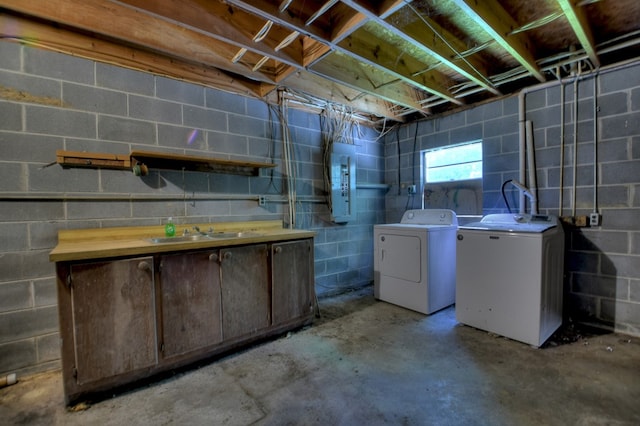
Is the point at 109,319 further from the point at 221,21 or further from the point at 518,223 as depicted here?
the point at 518,223

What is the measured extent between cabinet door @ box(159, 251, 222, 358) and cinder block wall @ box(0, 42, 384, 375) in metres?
0.65

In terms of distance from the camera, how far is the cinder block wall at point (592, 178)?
7.68 ft

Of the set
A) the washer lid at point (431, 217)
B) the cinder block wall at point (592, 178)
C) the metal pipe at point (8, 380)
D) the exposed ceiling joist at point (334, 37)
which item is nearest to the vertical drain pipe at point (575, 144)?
the cinder block wall at point (592, 178)

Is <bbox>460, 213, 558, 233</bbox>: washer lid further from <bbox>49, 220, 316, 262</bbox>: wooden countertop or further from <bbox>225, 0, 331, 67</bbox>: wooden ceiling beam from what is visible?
<bbox>225, 0, 331, 67</bbox>: wooden ceiling beam

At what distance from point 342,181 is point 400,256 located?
109 cm

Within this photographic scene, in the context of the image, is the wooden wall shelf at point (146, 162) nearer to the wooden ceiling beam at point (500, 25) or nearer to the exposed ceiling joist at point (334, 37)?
the exposed ceiling joist at point (334, 37)

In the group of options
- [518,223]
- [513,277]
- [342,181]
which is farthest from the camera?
[342,181]

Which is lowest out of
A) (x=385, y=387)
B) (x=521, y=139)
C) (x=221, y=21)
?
(x=385, y=387)

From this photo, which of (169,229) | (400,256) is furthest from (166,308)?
(400,256)

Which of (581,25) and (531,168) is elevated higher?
(581,25)

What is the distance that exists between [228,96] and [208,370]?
7.54ft

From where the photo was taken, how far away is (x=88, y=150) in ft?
6.85

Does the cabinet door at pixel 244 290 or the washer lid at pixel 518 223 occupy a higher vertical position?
the washer lid at pixel 518 223

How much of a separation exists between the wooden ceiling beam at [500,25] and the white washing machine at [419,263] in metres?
1.54
